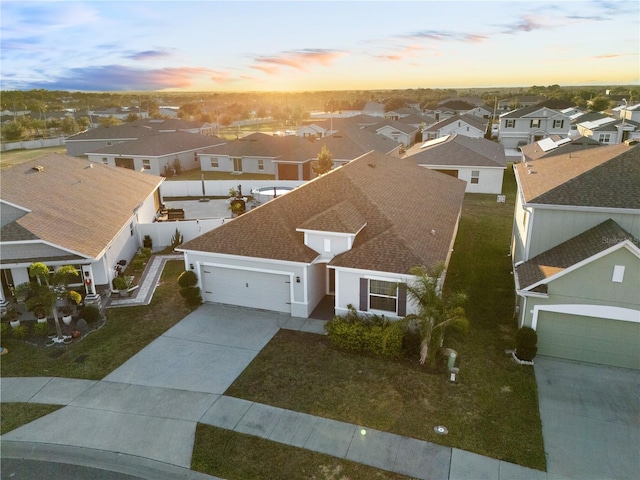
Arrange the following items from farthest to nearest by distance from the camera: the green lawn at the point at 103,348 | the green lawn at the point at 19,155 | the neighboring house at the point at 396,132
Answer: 1. the neighboring house at the point at 396,132
2. the green lawn at the point at 19,155
3. the green lawn at the point at 103,348

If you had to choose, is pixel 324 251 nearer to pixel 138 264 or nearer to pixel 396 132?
pixel 138 264

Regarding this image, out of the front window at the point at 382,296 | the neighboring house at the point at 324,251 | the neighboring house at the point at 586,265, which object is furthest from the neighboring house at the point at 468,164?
the front window at the point at 382,296

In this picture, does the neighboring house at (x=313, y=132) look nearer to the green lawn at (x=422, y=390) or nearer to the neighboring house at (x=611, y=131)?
the neighboring house at (x=611, y=131)

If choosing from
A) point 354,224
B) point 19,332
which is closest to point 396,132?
point 354,224

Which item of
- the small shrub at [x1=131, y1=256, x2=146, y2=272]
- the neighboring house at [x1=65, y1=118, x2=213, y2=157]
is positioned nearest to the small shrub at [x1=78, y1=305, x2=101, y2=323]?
the small shrub at [x1=131, y1=256, x2=146, y2=272]

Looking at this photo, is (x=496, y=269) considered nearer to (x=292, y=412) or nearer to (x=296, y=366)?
(x=296, y=366)

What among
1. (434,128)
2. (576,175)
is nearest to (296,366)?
(576,175)

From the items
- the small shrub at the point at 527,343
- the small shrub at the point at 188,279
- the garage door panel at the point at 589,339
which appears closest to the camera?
the garage door panel at the point at 589,339

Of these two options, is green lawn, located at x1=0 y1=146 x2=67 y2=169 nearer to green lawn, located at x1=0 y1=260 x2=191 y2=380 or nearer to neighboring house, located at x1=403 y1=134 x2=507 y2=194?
green lawn, located at x1=0 y1=260 x2=191 y2=380
